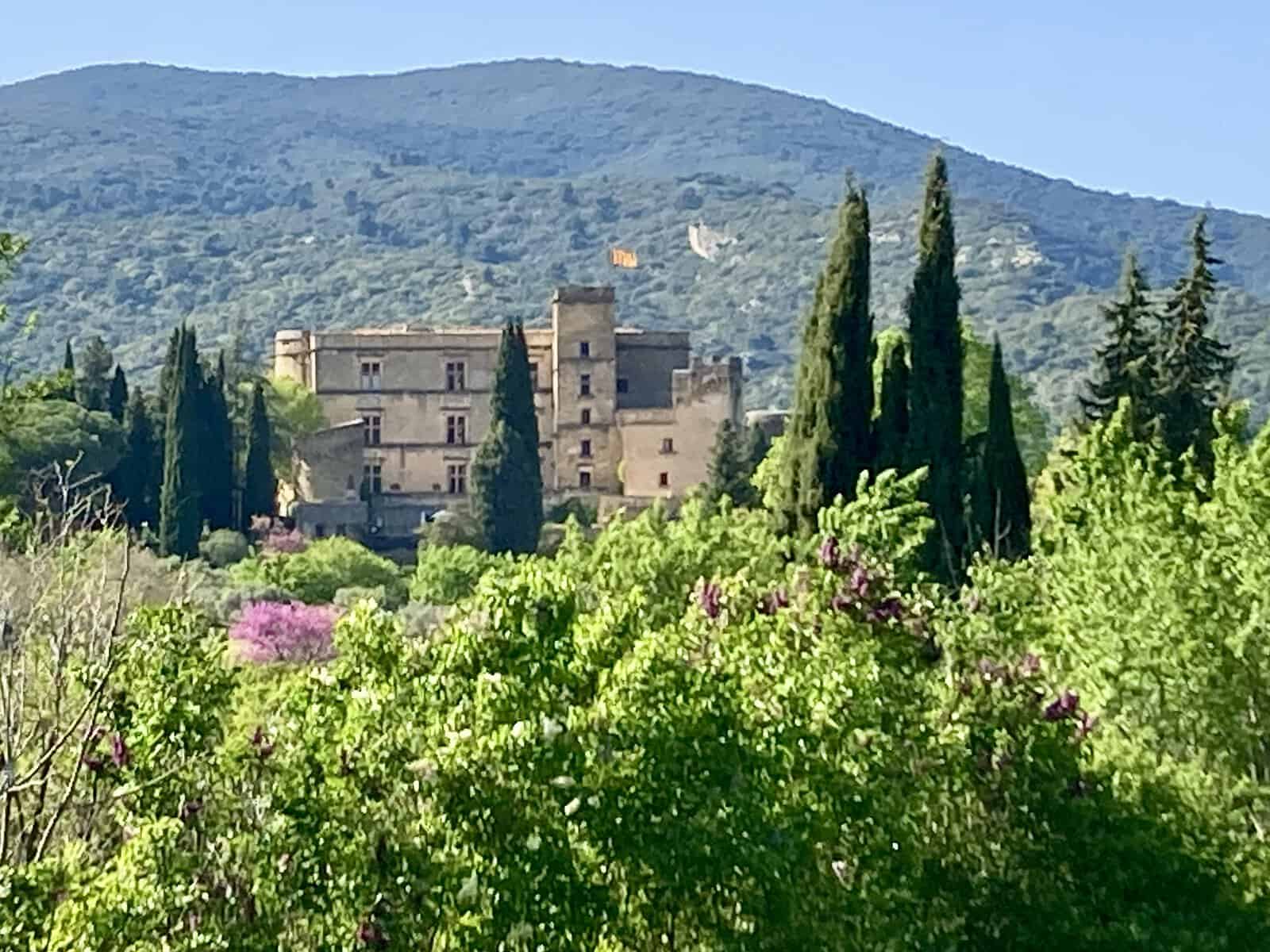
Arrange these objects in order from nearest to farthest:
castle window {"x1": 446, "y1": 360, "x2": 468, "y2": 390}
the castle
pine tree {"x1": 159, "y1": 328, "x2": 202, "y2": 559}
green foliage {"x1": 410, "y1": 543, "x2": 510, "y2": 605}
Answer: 1. green foliage {"x1": 410, "y1": 543, "x2": 510, "y2": 605}
2. pine tree {"x1": 159, "y1": 328, "x2": 202, "y2": 559}
3. the castle
4. castle window {"x1": 446, "y1": 360, "x2": 468, "y2": 390}

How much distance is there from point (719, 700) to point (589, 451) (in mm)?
64895

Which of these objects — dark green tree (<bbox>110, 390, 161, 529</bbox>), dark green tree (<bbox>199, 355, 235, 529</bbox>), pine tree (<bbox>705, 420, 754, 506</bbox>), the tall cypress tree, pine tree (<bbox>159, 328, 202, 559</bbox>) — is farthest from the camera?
dark green tree (<bbox>110, 390, 161, 529</bbox>)

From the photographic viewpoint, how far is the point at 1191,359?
35.4 metres

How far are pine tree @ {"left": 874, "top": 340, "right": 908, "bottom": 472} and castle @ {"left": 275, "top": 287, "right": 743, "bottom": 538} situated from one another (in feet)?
129

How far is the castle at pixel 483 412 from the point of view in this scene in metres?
73.6

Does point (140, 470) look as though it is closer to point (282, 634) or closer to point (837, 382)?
point (282, 634)

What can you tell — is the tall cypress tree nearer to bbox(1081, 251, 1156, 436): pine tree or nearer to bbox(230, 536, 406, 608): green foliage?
bbox(1081, 251, 1156, 436): pine tree

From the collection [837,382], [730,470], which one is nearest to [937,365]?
[837,382]

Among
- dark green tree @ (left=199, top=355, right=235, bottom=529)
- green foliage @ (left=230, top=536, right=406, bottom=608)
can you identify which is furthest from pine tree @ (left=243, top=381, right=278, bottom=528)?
green foliage @ (left=230, top=536, right=406, bottom=608)

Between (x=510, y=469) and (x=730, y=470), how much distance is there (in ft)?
22.4

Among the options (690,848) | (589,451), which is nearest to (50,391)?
(690,848)

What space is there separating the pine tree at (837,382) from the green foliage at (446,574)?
19.6 meters

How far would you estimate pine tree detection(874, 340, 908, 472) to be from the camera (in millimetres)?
32344

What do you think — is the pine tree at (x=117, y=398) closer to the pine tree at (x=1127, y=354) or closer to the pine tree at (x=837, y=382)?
the pine tree at (x=1127, y=354)
